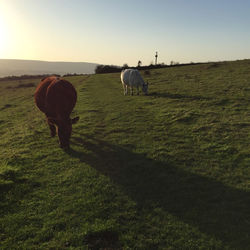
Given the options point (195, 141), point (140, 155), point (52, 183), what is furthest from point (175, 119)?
point (52, 183)

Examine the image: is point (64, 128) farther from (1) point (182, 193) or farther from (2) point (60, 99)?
(1) point (182, 193)

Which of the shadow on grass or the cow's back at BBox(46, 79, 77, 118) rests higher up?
the cow's back at BBox(46, 79, 77, 118)

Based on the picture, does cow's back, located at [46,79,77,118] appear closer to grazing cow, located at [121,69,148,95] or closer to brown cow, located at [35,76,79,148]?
brown cow, located at [35,76,79,148]

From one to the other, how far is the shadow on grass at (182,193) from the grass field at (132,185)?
0.08ft

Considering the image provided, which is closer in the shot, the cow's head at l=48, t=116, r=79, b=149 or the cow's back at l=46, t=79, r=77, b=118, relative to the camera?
the cow's head at l=48, t=116, r=79, b=149

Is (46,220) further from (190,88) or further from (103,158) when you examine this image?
(190,88)

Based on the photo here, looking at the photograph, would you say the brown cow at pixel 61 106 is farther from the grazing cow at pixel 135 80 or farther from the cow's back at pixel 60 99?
the grazing cow at pixel 135 80

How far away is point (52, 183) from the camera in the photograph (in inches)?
264

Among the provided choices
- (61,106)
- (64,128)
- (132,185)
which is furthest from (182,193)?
(61,106)

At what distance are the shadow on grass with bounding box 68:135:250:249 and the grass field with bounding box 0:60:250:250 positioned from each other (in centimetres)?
2

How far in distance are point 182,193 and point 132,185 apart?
4.67 ft

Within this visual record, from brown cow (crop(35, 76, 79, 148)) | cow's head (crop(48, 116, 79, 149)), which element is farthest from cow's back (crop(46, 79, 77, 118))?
cow's head (crop(48, 116, 79, 149))

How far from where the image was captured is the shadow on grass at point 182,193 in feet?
15.8

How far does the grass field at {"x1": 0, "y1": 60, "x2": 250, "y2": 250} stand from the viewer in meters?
4.67
